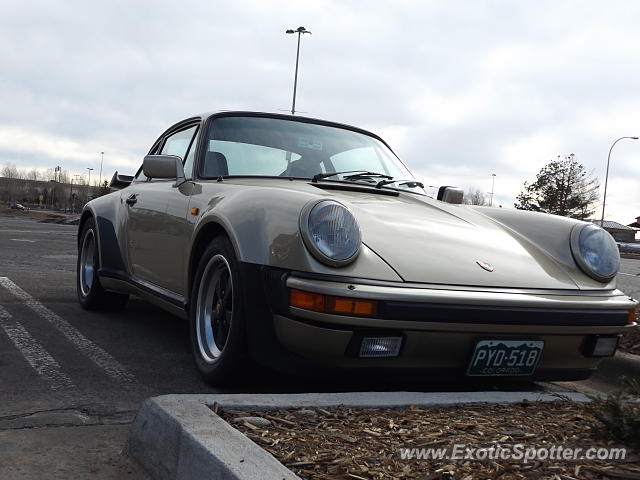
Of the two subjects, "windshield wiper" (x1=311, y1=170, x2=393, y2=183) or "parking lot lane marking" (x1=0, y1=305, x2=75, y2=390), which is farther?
"windshield wiper" (x1=311, y1=170, x2=393, y2=183)

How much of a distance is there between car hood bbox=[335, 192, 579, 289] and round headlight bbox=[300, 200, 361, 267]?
0.15m

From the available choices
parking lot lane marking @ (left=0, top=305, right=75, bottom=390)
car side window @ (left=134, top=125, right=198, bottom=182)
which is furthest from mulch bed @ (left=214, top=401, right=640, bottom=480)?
car side window @ (left=134, top=125, right=198, bottom=182)

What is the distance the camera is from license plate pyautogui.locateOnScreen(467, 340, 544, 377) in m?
2.94

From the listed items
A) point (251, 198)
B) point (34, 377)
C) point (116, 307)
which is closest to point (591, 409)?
point (251, 198)

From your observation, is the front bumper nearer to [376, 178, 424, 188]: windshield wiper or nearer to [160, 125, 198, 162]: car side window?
[376, 178, 424, 188]: windshield wiper

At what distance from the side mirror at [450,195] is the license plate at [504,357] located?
1706mm

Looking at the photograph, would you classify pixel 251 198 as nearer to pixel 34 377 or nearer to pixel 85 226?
pixel 34 377

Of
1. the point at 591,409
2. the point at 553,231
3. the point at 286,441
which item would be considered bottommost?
the point at 286,441

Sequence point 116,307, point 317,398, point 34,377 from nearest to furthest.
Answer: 1. point 317,398
2. point 34,377
3. point 116,307

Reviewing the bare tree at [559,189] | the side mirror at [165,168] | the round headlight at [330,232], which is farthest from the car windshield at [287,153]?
the bare tree at [559,189]

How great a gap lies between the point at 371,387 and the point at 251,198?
3.67 feet

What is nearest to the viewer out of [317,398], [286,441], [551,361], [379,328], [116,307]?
[286,441]

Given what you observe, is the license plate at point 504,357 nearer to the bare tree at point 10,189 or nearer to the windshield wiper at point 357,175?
the windshield wiper at point 357,175

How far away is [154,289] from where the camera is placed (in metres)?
4.34
